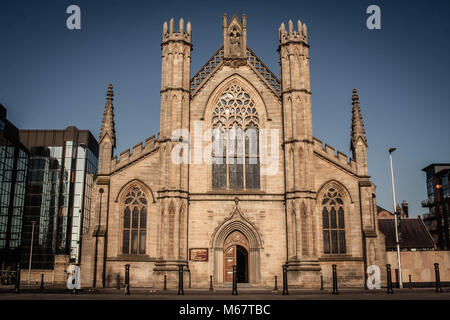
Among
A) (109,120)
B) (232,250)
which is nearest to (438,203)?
(232,250)

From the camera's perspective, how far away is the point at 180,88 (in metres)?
31.2

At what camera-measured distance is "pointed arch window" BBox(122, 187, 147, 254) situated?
1171 inches

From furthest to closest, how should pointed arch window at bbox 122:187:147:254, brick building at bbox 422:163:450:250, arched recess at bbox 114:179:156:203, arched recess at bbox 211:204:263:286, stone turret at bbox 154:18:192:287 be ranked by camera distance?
brick building at bbox 422:163:450:250 → arched recess at bbox 114:179:156:203 → pointed arch window at bbox 122:187:147:254 → arched recess at bbox 211:204:263:286 → stone turret at bbox 154:18:192:287

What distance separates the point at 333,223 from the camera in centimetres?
3053

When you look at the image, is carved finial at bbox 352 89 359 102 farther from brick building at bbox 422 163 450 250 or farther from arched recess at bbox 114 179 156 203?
brick building at bbox 422 163 450 250

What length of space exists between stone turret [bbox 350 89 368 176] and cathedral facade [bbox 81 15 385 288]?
69 mm

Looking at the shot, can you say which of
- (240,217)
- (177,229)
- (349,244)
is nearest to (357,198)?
(349,244)

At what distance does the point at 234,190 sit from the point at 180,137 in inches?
200

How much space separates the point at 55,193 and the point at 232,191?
2163 inches

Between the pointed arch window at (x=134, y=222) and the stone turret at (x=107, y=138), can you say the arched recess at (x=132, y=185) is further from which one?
the stone turret at (x=107, y=138)

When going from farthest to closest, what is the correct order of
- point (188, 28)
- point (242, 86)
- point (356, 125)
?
point (188, 28)
point (242, 86)
point (356, 125)

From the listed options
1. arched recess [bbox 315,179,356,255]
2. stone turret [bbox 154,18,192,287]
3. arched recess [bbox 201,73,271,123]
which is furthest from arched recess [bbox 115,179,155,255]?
arched recess [bbox 315,179,356,255]

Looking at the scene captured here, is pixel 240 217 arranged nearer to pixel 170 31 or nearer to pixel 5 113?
pixel 170 31

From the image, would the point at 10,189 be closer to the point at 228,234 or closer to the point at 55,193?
the point at 55,193
